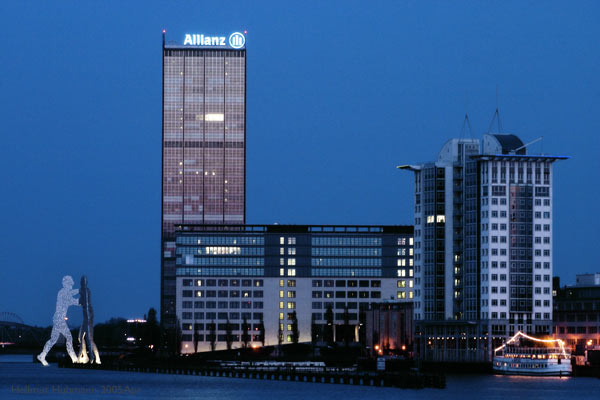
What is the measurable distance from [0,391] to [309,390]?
1785 inches

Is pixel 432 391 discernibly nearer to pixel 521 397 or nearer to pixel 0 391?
pixel 521 397

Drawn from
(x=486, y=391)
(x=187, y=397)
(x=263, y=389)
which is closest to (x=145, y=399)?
(x=187, y=397)

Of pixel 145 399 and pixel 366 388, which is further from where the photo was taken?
pixel 366 388

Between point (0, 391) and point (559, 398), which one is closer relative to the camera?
point (559, 398)

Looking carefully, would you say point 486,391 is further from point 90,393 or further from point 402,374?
point 90,393

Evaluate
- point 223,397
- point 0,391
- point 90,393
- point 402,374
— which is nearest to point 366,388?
point 402,374

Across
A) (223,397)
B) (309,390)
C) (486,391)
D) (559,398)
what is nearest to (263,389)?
(309,390)

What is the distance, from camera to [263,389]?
199 meters

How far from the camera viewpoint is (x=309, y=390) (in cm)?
→ 19750

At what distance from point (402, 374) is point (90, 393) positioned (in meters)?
43.2

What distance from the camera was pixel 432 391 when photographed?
605 ft

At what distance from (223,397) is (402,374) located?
26.9m

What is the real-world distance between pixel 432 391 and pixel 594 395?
70.9 feet

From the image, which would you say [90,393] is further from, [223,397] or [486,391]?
[486,391]
